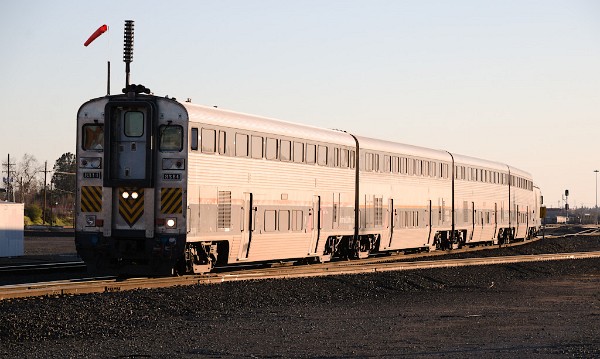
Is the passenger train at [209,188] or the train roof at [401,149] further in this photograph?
the train roof at [401,149]

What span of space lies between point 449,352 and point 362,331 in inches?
96.7

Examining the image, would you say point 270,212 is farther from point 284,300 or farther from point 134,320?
point 134,320

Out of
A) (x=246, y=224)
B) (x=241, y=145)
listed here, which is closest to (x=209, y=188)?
(x=241, y=145)

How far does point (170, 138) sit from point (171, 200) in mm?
1416

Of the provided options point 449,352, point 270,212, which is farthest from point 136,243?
point 449,352

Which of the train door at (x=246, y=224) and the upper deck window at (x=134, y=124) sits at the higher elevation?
the upper deck window at (x=134, y=124)

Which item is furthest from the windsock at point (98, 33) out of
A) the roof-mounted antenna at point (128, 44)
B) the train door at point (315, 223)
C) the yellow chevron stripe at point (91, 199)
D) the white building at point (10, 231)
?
the yellow chevron stripe at point (91, 199)

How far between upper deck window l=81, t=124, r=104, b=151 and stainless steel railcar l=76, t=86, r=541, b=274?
2cm

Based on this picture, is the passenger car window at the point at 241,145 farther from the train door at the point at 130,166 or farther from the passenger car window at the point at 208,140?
the train door at the point at 130,166

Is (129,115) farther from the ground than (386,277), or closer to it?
farther from the ground

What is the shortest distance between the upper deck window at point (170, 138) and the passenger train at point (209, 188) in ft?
0.07

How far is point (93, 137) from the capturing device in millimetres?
→ 22891

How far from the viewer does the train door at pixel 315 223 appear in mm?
28516

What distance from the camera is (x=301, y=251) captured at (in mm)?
28156
